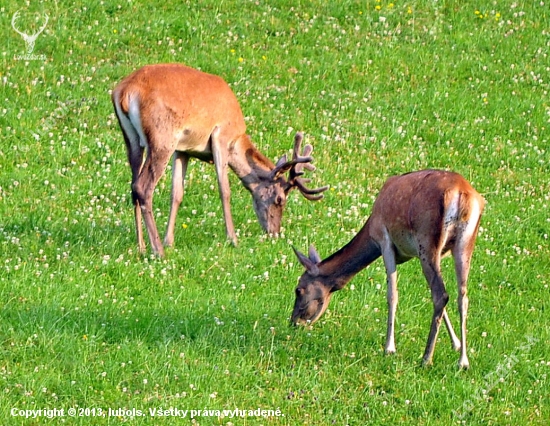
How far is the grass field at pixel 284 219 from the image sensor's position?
7.68m

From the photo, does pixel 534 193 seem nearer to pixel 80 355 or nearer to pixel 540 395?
pixel 540 395

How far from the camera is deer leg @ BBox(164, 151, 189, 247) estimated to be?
11.1 metres

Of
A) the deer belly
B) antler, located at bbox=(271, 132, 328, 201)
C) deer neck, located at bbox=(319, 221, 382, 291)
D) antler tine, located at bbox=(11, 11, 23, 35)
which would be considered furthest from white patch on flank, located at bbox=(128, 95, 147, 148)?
antler tine, located at bbox=(11, 11, 23, 35)

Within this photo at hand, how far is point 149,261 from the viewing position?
10.4 metres

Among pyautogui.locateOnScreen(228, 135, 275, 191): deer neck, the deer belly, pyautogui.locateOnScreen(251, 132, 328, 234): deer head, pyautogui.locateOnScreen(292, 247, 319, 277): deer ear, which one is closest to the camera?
pyautogui.locateOnScreen(292, 247, 319, 277): deer ear

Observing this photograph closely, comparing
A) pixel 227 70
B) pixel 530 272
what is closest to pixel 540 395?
pixel 530 272

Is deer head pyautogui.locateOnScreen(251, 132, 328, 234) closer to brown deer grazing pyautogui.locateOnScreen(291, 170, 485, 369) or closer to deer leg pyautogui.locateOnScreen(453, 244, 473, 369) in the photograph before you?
brown deer grazing pyautogui.locateOnScreen(291, 170, 485, 369)

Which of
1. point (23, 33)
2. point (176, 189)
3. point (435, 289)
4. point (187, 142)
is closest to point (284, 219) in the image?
point (176, 189)

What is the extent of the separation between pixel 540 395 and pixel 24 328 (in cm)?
389

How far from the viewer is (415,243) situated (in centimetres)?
834

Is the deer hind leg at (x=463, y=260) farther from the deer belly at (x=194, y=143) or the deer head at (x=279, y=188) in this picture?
the deer belly at (x=194, y=143)

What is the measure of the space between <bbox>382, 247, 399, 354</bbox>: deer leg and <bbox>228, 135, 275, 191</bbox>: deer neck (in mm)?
3790

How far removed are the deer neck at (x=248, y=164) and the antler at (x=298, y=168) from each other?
17cm

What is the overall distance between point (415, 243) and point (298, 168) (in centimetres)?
408
